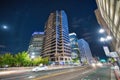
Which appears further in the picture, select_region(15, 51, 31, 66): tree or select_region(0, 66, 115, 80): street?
select_region(15, 51, 31, 66): tree

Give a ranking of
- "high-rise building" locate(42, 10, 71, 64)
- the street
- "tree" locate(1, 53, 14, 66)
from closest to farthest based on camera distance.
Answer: the street < "tree" locate(1, 53, 14, 66) < "high-rise building" locate(42, 10, 71, 64)

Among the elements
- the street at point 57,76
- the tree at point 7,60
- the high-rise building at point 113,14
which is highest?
the high-rise building at point 113,14

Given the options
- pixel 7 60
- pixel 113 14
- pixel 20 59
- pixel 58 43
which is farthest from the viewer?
pixel 58 43

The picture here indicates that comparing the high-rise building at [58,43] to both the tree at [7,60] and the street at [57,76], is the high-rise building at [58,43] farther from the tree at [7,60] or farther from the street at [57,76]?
the street at [57,76]

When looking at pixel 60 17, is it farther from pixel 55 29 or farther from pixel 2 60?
pixel 2 60

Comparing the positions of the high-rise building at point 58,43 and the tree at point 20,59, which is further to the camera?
the high-rise building at point 58,43

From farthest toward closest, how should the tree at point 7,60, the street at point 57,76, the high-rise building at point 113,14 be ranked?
the tree at point 7,60 → the street at point 57,76 → the high-rise building at point 113,14

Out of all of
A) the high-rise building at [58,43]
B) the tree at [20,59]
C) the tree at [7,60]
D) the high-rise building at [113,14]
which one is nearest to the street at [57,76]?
the high-rise building at [113,14]

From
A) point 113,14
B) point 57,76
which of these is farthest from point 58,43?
point 113,14

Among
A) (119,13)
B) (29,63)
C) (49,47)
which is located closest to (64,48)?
(49,47)

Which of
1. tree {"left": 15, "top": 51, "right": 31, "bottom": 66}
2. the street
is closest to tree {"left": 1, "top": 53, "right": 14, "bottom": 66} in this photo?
tree {"left": 15, "top": 51, "right": 31, "bottom": 66}

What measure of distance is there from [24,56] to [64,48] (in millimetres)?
85739

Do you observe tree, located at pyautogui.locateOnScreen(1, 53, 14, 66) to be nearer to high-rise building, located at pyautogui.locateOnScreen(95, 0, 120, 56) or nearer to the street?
the street

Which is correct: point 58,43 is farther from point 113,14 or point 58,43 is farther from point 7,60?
point 113,14
